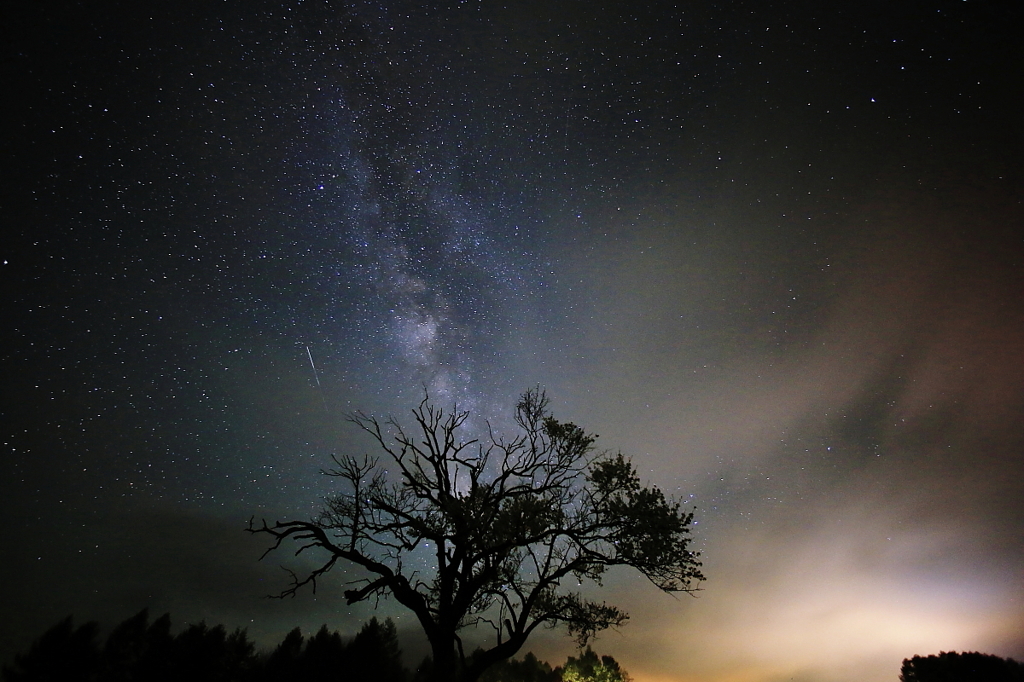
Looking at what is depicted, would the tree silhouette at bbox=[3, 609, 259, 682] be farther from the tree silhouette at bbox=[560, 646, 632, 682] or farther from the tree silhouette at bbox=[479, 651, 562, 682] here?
the tree silhouette at bbox=[560, 646, 632, 682]

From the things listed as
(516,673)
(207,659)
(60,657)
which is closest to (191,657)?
(207,659)

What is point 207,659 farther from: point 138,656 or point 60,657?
point 60,657

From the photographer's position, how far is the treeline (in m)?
40.9

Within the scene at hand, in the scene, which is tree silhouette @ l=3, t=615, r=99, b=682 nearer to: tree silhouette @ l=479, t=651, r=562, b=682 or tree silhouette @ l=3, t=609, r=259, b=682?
tree silhouette @ l=3, t=609, r=259, b=682

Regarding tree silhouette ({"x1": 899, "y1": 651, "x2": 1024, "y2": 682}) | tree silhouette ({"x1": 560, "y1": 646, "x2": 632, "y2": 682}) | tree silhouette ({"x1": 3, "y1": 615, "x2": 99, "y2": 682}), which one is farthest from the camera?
tree silhouette ({"x1": 899, "y1": 651, "x2": 1024, "y2": 682})

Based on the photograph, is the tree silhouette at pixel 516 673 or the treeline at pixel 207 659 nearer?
the treeline at pixel 207 659

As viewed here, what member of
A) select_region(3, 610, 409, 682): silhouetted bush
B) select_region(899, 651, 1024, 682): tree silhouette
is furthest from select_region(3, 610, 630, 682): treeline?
select_region(899, 651, 1024, 682): tree silhouette

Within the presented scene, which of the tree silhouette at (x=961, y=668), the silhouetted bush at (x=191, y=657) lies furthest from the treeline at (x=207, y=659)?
the tree silhouette at (x=961, y=668)

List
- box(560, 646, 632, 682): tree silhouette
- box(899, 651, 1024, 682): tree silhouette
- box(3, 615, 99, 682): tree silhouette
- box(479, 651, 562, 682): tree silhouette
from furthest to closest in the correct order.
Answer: box(899, 651, 1024, 682): tree silhouette → box(479, 651, 562, 682): tree silhouette → box(560, 646, 632, 682): tree silhouette → box(3, 615, 99, 682): tree silhouette

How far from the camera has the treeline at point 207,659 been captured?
40.9 metres

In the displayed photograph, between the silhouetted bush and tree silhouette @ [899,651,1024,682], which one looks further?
tree silhouette @ [899,651,1024,682]

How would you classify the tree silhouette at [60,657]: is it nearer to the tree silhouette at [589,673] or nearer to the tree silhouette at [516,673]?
the tree silhouette at [516,673]

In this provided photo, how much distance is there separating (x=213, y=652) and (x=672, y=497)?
5888cm

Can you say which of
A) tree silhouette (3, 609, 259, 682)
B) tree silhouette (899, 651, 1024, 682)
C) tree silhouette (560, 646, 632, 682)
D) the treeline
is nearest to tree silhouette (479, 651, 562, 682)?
the treeline
